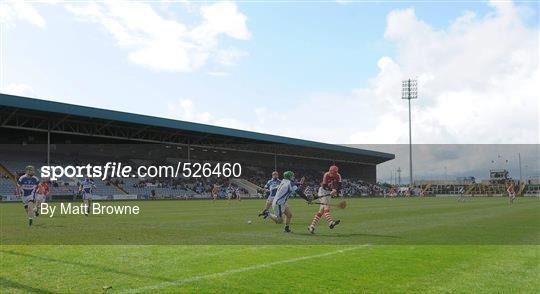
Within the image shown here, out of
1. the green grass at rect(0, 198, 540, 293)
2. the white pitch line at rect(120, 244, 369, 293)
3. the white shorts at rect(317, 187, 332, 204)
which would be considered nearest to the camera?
the white pitch line at rect(120, 244, 369, 293)

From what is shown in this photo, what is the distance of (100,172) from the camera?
62.8 m

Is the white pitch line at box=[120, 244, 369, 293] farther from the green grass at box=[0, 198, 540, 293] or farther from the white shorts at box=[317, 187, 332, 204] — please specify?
the white shorts at box=[317, 187, 332, 204]

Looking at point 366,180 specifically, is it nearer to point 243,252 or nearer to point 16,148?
point 16,148

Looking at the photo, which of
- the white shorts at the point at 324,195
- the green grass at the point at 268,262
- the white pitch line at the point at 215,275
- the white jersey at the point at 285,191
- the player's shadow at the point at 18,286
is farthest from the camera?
the white shorts at the point at 324,195

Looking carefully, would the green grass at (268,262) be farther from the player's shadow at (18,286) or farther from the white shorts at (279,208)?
the white shorts at (279,208)

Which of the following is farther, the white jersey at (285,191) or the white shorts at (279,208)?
the white shorts at (279,208)

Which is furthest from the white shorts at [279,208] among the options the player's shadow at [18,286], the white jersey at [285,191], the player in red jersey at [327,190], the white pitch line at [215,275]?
the player's shadow at [18,286]

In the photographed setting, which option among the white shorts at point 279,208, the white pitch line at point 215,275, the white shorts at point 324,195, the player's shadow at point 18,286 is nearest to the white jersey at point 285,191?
the white shorts at point 279,208

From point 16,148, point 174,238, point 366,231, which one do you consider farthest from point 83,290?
point 16,148

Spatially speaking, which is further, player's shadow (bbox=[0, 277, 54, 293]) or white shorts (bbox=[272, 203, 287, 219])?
white shorts (bbox=[272, 203, 287, 219])

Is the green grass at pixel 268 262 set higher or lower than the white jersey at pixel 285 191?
lower

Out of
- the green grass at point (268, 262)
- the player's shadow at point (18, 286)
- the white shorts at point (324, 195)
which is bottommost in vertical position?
the green grass at point (268, 262)

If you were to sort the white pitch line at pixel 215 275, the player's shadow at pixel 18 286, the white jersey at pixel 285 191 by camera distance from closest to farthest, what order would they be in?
the player's shadow at pixel 18 286 → the white pitch line at pixel 215 275 → the white jersey at pixel 285 191

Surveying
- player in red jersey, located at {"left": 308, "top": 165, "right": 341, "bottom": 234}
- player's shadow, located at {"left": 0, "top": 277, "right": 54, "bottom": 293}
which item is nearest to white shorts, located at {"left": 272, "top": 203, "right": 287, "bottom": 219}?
player in red jersey, located at {"left": 308, "top": 165, "right": 341, "bottom": 234}
